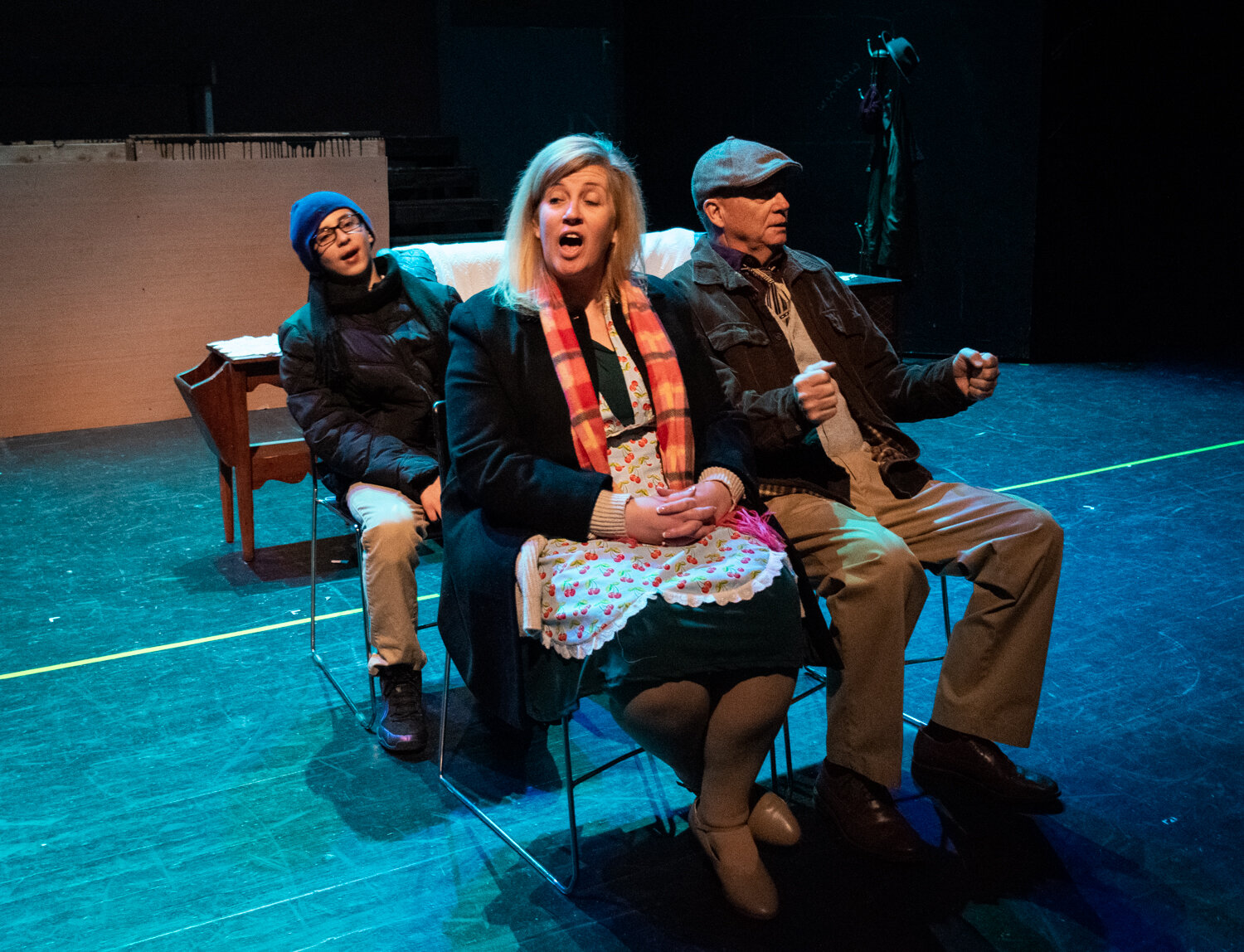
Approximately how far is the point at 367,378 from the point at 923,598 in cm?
154

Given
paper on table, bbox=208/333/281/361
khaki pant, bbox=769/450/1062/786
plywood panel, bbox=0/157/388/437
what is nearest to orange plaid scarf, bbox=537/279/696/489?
khaki pant, bbox=769/450/1062/786

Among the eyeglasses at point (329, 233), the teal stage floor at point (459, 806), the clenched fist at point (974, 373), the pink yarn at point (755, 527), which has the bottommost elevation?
the teal stage floor at point (459, 806)

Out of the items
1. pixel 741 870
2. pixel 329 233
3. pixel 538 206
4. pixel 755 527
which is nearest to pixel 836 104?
pixel 329 233

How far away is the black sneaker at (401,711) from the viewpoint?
286 centimetres

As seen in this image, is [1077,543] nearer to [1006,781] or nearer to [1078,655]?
[1078,655]

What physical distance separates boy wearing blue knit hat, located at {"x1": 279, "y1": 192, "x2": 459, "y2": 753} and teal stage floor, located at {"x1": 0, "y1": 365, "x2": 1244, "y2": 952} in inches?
16.0

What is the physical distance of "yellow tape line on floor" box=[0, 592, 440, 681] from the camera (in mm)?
3370

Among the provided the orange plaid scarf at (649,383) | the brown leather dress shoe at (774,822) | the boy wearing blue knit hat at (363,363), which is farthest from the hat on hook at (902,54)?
the brown leather dress shoe at (774,822)

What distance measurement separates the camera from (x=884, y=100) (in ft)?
22.7

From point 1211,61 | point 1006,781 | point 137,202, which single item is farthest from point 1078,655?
point 1211,61

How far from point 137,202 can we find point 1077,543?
196 inches

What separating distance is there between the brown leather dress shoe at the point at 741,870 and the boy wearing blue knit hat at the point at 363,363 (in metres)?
0.99

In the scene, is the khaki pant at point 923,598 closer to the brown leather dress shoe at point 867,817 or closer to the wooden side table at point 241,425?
the brown leather dress shoe at point 867,817

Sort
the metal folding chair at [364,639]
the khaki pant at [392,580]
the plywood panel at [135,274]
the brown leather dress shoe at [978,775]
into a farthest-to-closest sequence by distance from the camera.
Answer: the plywood panel at [135,274], the metal folding chair at [364,639], the khaki pant at [392,580], the brown leather dress shoe at [978,775]
